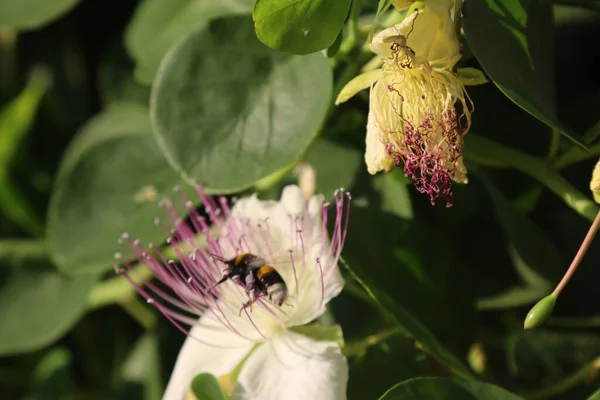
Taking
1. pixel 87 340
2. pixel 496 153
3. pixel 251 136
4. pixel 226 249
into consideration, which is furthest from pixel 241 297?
pixel 87 340

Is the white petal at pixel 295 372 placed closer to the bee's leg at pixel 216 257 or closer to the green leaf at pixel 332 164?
the bee's leg at pixel 216 257

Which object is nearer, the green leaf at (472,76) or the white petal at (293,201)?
the green leaf at (472,76)

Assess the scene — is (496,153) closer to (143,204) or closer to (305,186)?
(305,186)

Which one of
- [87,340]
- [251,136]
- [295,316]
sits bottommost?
[87,340]

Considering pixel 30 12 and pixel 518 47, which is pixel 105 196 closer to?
pixel 30 12

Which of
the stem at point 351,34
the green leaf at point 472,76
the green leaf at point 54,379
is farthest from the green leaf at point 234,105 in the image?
the green leaf at point 54,379

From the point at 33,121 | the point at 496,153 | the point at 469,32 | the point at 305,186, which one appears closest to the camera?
the point at 469,32

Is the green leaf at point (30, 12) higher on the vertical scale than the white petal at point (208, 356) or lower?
higher
